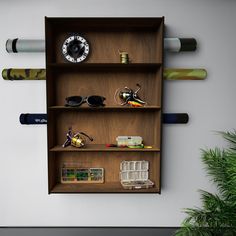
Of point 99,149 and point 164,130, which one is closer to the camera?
point 99,149

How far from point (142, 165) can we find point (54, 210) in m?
0.88

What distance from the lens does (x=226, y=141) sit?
198cm

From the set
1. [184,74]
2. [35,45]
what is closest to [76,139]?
[35,45]

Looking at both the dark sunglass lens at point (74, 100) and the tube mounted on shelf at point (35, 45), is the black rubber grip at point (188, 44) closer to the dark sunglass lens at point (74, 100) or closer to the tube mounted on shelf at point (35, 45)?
the tube mounted on shelf at point (35, 45)

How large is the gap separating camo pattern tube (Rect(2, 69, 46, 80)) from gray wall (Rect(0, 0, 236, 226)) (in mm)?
58

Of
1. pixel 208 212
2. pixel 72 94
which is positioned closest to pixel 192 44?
pixel 72 94

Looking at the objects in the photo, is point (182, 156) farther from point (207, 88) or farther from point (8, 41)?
point (8, 41)

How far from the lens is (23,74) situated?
1.91 meters

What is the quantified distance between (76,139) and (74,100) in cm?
32

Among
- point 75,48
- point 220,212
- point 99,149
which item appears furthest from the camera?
point 75,48

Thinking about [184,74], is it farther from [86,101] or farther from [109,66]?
[86,101]

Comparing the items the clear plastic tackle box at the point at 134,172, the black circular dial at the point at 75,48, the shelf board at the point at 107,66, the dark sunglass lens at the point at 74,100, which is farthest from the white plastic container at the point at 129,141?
the black circular dial at the point at 75,48

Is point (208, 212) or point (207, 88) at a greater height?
point (207, 88)

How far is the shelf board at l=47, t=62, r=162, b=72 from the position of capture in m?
1.70
